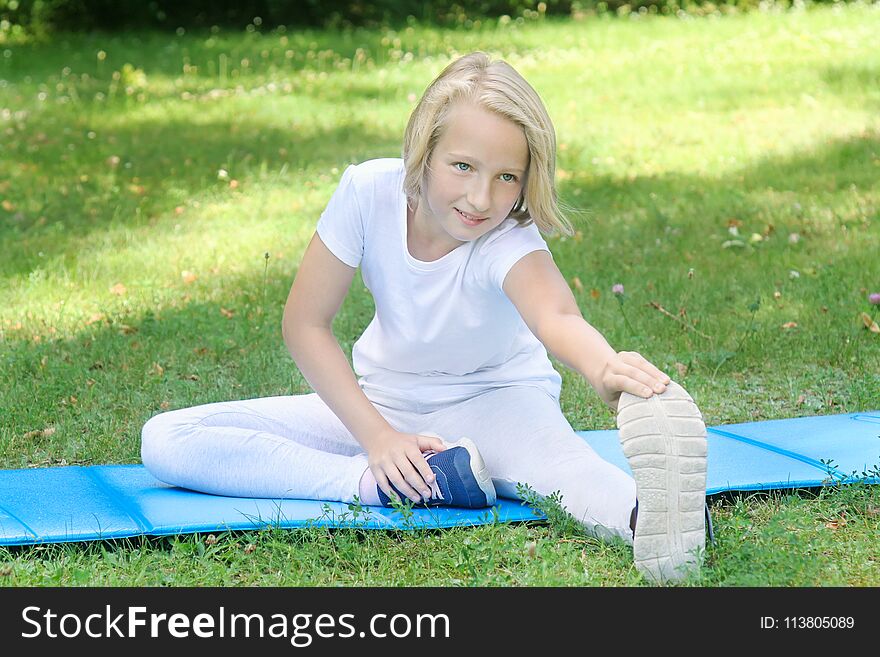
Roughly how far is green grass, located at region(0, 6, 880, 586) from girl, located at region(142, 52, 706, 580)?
5.9 inches

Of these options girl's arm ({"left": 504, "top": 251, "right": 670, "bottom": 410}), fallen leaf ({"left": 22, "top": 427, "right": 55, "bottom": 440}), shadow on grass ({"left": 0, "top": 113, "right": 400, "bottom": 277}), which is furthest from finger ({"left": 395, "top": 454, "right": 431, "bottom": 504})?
shadow on grass ({"left": 0, "top": 113, "right": 400, "bottom": 277})

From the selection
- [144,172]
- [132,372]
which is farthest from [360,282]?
[144,172]

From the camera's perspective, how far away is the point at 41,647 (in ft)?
7.25

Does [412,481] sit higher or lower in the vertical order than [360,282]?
lower

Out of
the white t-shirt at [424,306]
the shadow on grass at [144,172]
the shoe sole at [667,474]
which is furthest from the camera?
the shadow on grass at [144,172]

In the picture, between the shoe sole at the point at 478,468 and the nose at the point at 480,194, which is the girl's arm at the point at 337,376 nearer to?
the shoe sole at the point at 478,468

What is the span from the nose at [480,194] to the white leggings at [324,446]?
1.77 ft

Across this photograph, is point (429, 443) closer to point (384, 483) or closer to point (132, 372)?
point (384, 483)

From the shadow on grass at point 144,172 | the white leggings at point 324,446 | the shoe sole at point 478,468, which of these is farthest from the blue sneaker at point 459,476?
the shadow on grass at point 144,172

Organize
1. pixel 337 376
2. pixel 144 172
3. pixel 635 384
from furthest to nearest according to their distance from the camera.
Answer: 1. pixel 144 172
2. pixel 337 376
3. pixel 635 384

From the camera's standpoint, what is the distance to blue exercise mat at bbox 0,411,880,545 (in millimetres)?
2623

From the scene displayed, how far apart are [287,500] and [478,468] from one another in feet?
1.59

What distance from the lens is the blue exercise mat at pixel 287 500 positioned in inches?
103

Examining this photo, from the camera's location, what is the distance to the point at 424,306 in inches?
110
